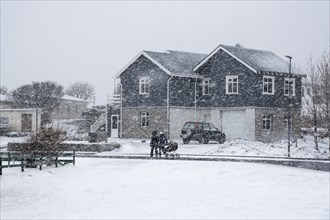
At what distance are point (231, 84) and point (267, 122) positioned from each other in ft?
13.9

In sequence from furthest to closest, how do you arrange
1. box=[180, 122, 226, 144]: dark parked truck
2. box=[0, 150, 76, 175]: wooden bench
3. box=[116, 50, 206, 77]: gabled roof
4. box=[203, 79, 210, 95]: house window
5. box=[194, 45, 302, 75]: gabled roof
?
box=[203, 79, 210, 95]: house window, box=[116, 50, 206, 77]: gabled roof, box=[194, 45, 302, 75]: gabled roof, box=[180, 122, 226, 144]: dark parked truck, box=[0, 150, 76, 175]: wooden bench

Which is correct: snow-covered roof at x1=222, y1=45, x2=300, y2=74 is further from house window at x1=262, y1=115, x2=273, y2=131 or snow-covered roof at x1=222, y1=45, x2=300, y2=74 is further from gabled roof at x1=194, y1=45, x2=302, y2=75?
house window at x1=262, y1=115, x2=273, y2=131

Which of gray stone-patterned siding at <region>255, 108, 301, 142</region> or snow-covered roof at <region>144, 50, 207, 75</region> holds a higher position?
snow-covered roof at <region>144, 50, 207, 75</region>

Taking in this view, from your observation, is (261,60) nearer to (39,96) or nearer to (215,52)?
(215,52)

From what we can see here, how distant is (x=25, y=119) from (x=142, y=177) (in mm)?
38601

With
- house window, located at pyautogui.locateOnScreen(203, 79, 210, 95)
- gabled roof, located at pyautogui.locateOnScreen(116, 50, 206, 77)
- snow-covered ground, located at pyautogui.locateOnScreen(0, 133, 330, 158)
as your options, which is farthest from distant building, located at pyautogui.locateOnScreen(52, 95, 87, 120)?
snow-covered ground, located at pyautogui.locateOnScreen(0, 133, 330, 158)

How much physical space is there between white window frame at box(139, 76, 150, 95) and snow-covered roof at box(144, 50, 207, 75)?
200cm

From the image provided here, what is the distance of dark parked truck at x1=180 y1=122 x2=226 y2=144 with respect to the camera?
135 feet

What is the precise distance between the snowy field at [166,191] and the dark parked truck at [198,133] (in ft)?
43.1

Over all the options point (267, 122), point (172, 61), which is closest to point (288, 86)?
point (267, 122)

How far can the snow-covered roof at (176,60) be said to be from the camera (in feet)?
155

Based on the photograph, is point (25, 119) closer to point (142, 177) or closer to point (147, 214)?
point (142, 177)

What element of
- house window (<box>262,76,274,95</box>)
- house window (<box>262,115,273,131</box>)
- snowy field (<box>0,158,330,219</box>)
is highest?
house window (<box>262,76,274,95</box>)

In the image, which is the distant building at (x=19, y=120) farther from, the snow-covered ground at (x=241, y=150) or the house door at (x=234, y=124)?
the snow-covered ground at (x=241, y=150)
